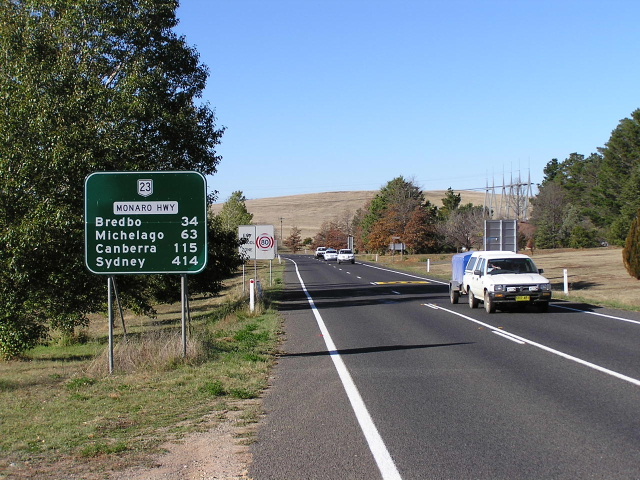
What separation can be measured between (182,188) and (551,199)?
9945 centimetres

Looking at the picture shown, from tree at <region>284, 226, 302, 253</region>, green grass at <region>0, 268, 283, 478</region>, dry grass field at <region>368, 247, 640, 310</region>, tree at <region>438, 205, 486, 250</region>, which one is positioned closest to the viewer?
green grass at <region>0, 268, 283, 478</region>

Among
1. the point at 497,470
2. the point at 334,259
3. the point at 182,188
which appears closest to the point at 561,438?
the point at 497,470

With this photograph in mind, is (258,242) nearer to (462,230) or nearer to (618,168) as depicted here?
(618,168)

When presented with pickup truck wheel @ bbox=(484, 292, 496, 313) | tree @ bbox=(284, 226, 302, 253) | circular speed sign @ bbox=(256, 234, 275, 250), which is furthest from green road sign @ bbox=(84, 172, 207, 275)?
tree @ bbox=(284, 226, 302, 253)

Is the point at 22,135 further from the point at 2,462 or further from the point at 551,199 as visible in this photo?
the point at 551,199

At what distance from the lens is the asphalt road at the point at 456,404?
20.1ft

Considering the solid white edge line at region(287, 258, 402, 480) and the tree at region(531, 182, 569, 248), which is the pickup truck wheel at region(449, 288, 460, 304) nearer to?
the solid white edge line at region(287, 258, 402, 480)

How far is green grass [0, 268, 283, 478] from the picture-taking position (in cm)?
706

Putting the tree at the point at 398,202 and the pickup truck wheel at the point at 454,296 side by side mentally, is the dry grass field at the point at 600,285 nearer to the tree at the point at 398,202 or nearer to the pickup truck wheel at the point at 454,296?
the pickup truck wheel at the point at 454,296

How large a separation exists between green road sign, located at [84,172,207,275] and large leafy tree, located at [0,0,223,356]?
695 centimetres

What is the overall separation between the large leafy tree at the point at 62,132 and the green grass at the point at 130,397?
413cm

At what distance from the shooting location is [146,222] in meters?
12.4

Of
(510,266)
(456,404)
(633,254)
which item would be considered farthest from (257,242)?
(456,404)

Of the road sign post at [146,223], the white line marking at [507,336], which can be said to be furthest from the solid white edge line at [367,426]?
the white line marking at [507,336]
